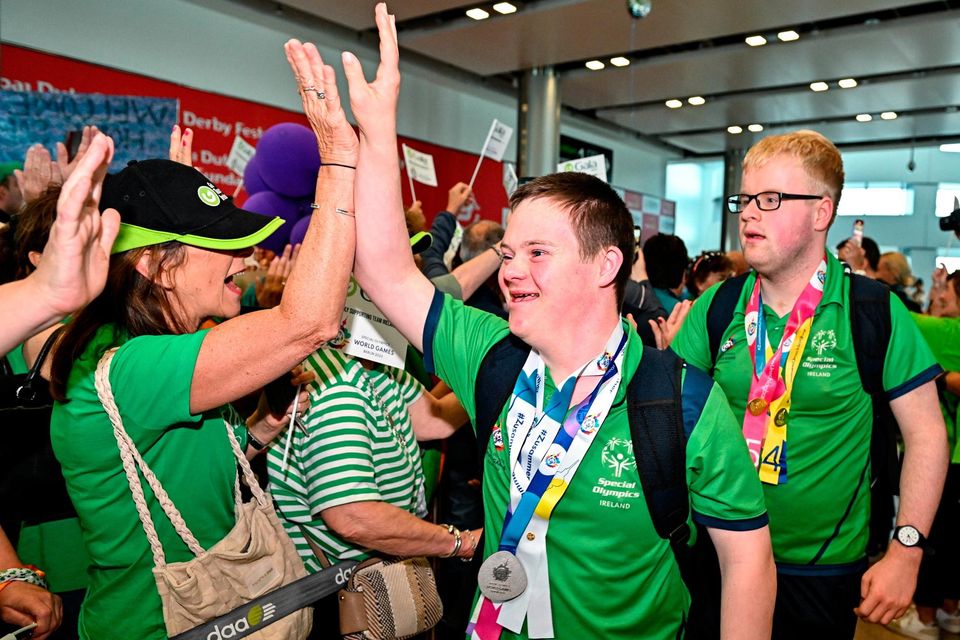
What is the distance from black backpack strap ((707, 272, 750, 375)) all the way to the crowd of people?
0.29ft

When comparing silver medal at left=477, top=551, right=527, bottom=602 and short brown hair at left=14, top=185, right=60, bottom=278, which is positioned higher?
short brown hair at left=14, top=185, right=60, bottom=278

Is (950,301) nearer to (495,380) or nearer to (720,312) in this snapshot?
(720,312)

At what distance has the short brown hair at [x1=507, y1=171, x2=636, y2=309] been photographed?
1471 millimetres

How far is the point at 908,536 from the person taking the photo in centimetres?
182

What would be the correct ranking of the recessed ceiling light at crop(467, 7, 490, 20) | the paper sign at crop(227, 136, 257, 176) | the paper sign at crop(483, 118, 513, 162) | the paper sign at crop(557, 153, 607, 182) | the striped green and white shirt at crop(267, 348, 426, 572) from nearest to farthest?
1. the striped green and white shirt at crop(267, 348, 426, 572)
2. the paper sign at crop(557, 153, 607, 182)
3. the paper sign at crop(483, 118, 513, 162)
4. the paper sign at crop(227, 136, 257, 176)
5. the recessed ceiling light at crop(467, 7, 490, 20)

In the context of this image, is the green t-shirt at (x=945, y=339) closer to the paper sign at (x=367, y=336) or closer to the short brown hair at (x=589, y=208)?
the short brown hair at (x=589, y=208)

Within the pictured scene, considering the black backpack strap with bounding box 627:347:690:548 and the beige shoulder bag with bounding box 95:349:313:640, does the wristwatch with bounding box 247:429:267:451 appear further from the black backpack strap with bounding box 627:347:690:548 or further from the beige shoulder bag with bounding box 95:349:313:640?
the black backpack strap with bounding box 627:347:690:548

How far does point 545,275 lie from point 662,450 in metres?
0.38

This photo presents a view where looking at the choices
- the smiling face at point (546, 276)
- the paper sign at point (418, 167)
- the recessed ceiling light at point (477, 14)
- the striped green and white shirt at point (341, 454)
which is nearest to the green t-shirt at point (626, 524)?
the smiling face at point (546, 276)

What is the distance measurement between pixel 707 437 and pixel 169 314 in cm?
103

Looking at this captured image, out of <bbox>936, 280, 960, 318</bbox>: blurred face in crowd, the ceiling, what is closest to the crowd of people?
<bbox>936, 280, 960, 318</bbox>: blurred face in crowd

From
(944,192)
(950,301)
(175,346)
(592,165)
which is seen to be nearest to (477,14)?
(592,165)

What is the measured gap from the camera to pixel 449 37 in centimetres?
799

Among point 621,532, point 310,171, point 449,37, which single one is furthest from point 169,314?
point 449,37
